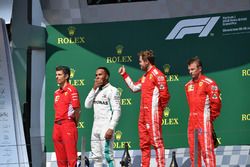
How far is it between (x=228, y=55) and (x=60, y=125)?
268 cm

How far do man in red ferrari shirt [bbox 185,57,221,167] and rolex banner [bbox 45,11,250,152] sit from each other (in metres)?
1.63

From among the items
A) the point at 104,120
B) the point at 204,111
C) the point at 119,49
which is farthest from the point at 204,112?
the point at 119,49

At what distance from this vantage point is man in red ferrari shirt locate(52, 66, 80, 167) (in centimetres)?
837

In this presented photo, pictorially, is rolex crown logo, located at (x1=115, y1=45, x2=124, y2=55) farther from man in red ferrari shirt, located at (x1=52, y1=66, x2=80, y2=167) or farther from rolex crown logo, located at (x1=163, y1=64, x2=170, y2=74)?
man in red ferrari shirt, located at (x1=52, y1=66, x2=80, y2=167)

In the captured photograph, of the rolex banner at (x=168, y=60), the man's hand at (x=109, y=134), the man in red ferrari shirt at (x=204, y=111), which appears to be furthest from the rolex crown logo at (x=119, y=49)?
the man in red ferrari shirt at (x=204, y=111)

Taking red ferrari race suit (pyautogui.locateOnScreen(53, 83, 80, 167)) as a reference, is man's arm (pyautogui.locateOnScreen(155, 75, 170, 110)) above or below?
above

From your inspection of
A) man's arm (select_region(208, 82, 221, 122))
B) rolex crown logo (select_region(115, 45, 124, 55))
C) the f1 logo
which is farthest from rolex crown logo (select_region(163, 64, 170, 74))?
man's arm (select_region(208, 82, 221, 122))

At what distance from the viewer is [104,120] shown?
332 inches

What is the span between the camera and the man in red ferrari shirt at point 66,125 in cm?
837

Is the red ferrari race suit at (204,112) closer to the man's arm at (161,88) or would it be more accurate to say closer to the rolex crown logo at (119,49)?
the man's arm at (161,88)

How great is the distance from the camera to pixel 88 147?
32.4ft

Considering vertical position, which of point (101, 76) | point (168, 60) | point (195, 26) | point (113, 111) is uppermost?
point (195, 26)

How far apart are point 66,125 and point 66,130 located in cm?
7

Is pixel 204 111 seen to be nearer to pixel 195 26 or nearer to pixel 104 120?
pixel 104 120
